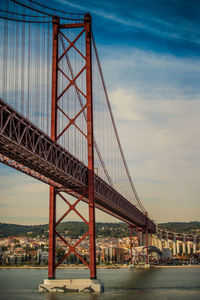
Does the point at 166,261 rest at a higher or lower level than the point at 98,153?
lower

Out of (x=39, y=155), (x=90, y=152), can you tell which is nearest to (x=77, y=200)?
(x=90, y=152)

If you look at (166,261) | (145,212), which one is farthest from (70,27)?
(166,261)

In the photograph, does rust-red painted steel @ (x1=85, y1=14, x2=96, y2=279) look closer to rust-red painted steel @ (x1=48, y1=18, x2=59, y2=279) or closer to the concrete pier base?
the concrete pier base

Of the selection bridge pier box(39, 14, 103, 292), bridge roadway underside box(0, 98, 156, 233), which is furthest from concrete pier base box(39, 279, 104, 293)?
bridge roadway underside box(0, 98, 156, 233)

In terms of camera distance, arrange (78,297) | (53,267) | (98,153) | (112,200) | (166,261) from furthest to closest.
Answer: (166,261) < (112,200) < (98,153) < (53,267) < (78,297)

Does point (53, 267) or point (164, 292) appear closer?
point (53, 267)

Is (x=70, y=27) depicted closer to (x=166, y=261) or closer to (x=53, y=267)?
(x=53, y=267)

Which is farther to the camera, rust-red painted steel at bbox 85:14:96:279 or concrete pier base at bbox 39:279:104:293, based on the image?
rust-red painted steel at bbox 85:14:96:279

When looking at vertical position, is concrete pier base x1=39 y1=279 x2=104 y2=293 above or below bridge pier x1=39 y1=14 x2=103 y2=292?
below

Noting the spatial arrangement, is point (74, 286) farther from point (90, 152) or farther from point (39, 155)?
point (39, 155)

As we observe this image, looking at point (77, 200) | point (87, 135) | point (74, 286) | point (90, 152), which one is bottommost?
point (74, 286)

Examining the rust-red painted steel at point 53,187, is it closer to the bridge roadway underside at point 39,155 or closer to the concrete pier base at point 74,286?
the concrete pier base at point 74,286
